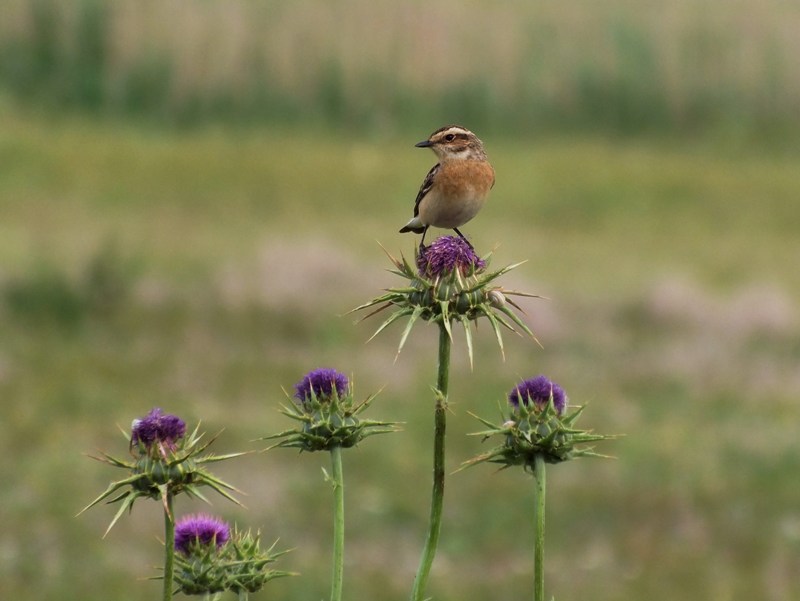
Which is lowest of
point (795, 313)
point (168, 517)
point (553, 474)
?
point (168, 517)

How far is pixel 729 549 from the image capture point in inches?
826

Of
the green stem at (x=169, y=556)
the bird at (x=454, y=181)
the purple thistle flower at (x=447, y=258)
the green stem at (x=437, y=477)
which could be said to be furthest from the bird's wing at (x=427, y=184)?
the green stem at (x=169, y=556)

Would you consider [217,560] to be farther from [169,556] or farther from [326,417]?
[169,556]

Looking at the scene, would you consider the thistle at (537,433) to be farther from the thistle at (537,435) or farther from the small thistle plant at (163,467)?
the small thistle plant at (163,467)

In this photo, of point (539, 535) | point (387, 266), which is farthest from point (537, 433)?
point (387, 266)

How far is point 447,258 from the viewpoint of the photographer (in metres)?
5.66

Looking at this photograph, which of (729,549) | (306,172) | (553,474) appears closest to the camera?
(729,549)

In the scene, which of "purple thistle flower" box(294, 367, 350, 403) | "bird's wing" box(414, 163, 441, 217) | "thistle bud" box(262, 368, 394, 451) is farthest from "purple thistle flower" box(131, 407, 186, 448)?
"bird's wing" box(414, 163, 441, 217)

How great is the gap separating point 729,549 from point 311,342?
11.1 m

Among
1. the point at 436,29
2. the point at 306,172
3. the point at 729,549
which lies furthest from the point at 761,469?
the point at 436,29

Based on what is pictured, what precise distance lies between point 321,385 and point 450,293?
794 millimetres

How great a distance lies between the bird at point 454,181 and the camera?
7973mm

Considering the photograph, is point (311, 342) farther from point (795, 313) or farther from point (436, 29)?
point (436, 29)

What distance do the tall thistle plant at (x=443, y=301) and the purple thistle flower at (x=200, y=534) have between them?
40.5 inches
